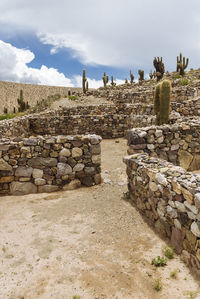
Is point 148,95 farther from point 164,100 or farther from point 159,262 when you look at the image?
point 159,262

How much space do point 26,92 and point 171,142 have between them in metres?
62.8

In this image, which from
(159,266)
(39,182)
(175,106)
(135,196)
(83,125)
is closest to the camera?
(159,266)

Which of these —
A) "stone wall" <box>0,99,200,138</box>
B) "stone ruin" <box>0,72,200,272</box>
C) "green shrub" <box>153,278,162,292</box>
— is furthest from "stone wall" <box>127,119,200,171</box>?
"stone wall" <box>0,99,200,138</box>

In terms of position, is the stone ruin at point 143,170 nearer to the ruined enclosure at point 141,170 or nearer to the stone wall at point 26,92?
the ruined enclosure at point 141,170

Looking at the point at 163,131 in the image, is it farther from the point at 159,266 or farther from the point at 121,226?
the point at 159,266

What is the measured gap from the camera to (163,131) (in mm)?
6992

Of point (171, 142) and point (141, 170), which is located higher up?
point (171, 142)

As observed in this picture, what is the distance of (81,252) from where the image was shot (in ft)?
11.2

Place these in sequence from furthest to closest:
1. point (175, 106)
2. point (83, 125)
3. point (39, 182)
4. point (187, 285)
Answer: point (83, 125), point (175, 106), point (39, 182), point (187, 285)

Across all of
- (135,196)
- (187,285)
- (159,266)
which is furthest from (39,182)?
(187,285)

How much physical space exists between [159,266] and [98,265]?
0.87 meters

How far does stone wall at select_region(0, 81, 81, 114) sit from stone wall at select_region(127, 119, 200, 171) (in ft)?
169

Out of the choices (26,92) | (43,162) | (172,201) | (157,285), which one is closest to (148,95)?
(43,162)

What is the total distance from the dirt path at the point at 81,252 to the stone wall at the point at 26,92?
5249 centimetres
